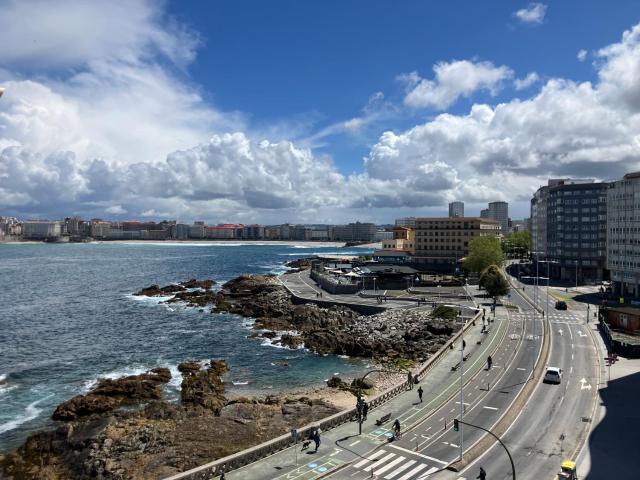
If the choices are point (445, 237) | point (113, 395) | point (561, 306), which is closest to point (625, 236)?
point (561, 306)

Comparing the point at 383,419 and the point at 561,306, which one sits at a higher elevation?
the point at 561,306

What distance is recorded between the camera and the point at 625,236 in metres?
107

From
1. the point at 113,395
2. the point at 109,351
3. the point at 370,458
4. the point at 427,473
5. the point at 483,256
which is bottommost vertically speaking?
the point at 109,351

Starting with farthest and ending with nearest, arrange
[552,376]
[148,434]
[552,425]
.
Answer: [552,376] → [148,434] → [552,425]

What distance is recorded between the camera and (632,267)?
102875mm

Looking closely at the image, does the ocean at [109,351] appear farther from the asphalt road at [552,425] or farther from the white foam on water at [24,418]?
the asphalt road at [552,425]

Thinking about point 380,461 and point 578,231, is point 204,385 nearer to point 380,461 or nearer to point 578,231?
point 380,461

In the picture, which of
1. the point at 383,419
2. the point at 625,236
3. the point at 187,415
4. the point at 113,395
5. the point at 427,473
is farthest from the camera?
the point at 625,236

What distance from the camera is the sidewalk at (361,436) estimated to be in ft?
101

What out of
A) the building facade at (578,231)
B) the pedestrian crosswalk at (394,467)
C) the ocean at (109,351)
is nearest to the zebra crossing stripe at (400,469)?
the pedestrian crosswalk at (394,467)

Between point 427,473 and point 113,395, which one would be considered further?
point 113,395

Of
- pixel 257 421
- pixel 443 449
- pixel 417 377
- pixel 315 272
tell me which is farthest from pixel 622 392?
pixel 315 272

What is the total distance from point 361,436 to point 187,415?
18114 millimetres

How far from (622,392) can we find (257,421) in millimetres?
34194
